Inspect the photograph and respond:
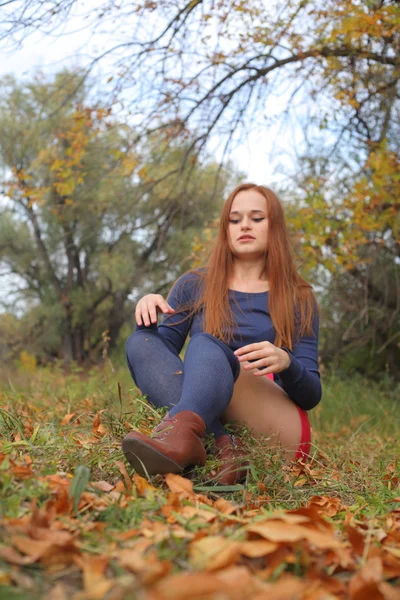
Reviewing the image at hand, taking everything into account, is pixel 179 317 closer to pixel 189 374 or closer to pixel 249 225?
pixel 249 225

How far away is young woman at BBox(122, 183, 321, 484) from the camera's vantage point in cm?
180

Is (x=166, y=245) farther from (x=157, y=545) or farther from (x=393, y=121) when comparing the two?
(x=157, y=545)

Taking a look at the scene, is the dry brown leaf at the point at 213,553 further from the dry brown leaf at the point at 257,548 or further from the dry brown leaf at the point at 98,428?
the dry brown leaf at the point at 98,428

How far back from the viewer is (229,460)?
1.89 m

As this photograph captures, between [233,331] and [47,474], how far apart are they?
1.15 m

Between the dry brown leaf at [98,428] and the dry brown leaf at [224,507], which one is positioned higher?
the dry brown leaf at [98,428]

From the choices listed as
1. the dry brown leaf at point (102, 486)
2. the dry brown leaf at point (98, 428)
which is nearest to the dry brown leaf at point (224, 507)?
the dry brown leaf at point (102, 486)

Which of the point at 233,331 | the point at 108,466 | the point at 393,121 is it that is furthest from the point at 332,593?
the point at 393,121

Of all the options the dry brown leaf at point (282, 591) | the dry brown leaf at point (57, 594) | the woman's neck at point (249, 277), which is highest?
the woman's neck at point (249, 277)

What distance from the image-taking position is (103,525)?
4.02 ft

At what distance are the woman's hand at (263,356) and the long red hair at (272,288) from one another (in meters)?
0.42

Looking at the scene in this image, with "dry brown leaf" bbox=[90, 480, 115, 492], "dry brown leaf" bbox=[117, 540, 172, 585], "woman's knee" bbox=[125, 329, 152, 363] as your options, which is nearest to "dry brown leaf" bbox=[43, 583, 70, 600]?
"dry brown leaf" bbox=[117, 540, 172, 585]

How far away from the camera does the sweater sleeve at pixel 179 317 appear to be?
2617 mm

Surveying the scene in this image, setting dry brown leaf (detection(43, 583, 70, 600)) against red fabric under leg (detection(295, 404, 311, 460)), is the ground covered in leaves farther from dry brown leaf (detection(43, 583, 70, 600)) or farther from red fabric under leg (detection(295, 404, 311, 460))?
red fabric under leg (detection(295, 404, 311, 460))
